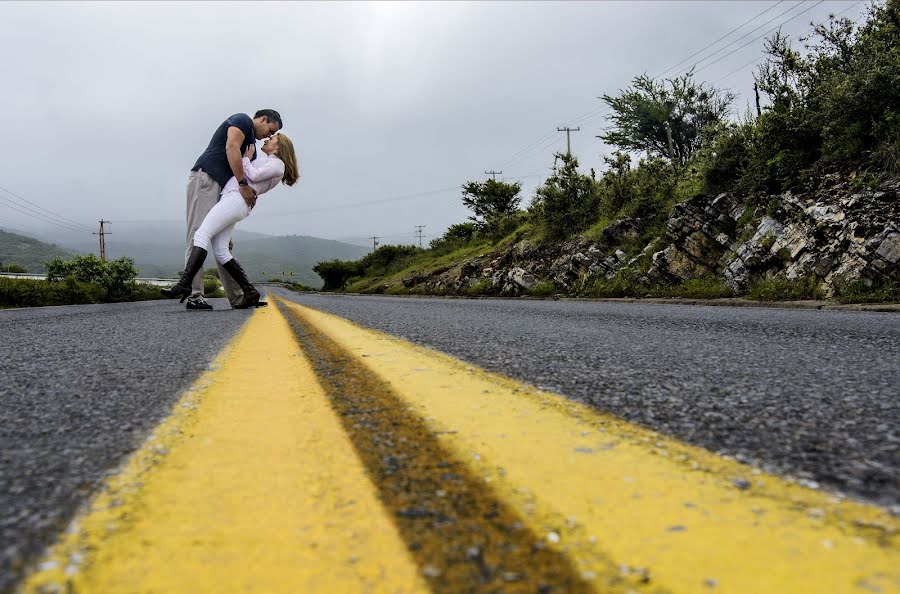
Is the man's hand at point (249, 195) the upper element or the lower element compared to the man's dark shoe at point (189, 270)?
upper

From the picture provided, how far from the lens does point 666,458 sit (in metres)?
0.93

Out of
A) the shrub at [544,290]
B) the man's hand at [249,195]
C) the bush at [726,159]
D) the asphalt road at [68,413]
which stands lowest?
the asphalt road at [68,413]

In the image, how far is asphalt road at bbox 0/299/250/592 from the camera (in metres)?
0.71

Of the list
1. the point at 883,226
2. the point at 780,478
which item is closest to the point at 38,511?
the point at 780,478

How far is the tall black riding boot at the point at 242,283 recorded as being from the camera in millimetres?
6043

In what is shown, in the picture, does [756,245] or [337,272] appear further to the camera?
[337,272]

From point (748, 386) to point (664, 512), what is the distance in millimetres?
1106

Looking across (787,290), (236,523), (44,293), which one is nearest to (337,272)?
(44,293)

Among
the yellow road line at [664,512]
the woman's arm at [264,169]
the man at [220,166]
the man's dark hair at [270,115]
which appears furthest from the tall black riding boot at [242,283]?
the yellow road line at [664,512]

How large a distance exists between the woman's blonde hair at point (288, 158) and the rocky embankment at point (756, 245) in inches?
313

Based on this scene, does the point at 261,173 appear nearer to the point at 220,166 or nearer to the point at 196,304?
the point at 220,166

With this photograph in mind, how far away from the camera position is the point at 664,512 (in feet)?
2.33

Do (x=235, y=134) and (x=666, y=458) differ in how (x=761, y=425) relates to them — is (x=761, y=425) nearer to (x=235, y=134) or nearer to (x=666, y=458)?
(x=666, y=458)

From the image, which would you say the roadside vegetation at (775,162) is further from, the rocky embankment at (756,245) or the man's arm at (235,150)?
the man's arm at (235,150)
